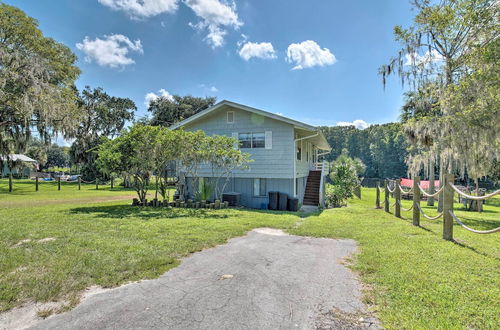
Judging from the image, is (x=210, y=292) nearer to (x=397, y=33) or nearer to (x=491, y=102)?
(x=491, y=102)

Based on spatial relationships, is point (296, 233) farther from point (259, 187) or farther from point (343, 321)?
point (259, 187)

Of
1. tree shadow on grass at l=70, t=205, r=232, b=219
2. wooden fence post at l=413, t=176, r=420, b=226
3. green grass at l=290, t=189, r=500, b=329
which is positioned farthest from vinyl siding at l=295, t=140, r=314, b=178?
green grass at l=290, t=189, r=500, b=329

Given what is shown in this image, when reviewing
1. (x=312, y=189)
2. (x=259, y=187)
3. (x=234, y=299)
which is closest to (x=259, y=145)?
(x=259, y=187)

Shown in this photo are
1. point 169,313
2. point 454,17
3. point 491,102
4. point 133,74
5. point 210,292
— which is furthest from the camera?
point 133,74

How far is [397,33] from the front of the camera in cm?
1212

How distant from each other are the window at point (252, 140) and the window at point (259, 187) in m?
1.82

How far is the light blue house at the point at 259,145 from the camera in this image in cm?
1311

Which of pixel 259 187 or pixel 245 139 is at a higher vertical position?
pixel 245 139

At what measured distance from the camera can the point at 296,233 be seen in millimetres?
6852

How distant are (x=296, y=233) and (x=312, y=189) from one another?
10067 mm

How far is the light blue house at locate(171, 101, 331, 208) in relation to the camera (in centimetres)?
1311

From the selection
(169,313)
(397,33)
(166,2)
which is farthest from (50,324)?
(397,33)

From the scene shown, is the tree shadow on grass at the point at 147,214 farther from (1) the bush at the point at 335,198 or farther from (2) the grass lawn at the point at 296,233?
(1) the bush at the point at 335,198

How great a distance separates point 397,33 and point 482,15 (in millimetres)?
3616
